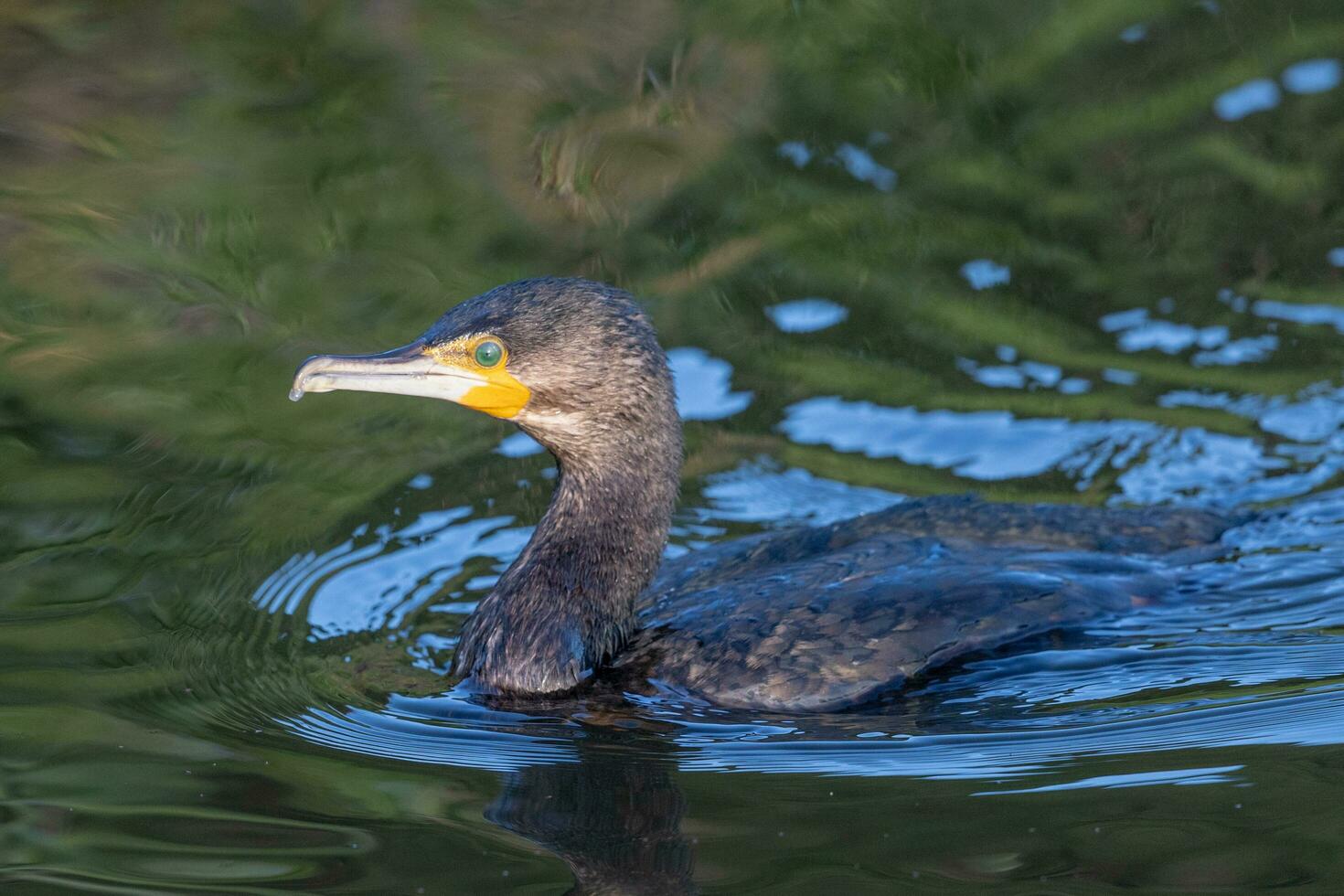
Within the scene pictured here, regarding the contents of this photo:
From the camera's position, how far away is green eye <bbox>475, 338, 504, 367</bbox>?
5402mm

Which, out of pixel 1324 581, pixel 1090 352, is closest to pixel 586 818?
pixel 1324 581

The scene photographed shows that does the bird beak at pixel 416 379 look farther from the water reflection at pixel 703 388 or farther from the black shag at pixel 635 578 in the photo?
the water reflection at pixel 703 388

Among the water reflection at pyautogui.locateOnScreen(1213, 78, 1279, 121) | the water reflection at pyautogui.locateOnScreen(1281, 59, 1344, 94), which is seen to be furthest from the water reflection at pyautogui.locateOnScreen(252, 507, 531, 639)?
the water reflection at pyautogui.locateOnScreen(1281, 59, 1344, 94)

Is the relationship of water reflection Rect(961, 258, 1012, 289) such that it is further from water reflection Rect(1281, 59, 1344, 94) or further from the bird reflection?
the bird reflection

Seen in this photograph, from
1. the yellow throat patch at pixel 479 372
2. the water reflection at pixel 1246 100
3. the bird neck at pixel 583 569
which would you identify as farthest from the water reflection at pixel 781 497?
the water reflection at pixel 1246 100

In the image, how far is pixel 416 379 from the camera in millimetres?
5367

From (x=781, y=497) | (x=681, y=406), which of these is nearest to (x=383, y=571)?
(x=781, y=497)

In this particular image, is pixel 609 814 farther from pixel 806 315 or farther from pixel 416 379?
pixel 806 315

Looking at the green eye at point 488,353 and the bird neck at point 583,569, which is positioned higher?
the green eye at point 488,353

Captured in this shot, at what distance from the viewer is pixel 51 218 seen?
8734mm

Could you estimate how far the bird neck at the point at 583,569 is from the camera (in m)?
5.41

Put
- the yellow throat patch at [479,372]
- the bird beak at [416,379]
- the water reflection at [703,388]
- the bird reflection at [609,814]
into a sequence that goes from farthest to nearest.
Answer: the water reflection at [703,388] < the yellow throat patch at [479,372] < the bird beak at [416,379] < the bird reflection at [609,814]

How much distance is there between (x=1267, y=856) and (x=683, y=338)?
4817 millimetres

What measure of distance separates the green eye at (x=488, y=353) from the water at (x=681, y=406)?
1.01 m
